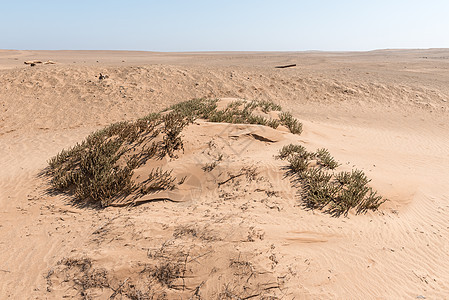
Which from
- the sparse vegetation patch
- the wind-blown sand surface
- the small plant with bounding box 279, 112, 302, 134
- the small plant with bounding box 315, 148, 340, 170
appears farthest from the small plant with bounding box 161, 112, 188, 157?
the small plant with bounding box 279, 112, 302, 134

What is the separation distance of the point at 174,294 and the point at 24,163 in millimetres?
7092

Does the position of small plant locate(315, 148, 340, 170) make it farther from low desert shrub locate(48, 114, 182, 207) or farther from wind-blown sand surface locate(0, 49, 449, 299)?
low desert shrub locate(48, 114, 182, 207)

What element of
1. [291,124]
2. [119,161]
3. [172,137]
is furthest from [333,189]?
[119,161]

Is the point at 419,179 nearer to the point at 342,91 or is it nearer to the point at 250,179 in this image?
the point at 250,179

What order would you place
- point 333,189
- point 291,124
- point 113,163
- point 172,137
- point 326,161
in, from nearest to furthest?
point 333,189
point 326,161
point 113,163
point 172,137
point 291,124

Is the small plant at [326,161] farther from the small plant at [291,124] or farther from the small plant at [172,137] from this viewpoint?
the small plant at [172,137]

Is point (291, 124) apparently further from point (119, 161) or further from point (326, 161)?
point (119, 161)

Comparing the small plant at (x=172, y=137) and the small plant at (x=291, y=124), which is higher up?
the small plant at (x=172, y=137)

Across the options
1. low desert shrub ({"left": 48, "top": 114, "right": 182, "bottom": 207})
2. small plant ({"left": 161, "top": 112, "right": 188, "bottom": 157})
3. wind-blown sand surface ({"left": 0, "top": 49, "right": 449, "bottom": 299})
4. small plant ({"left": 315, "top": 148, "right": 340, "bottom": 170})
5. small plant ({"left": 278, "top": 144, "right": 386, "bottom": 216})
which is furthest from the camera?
small plant ({"left": 161, "top": 112, "right": 188, "bottom": 157})

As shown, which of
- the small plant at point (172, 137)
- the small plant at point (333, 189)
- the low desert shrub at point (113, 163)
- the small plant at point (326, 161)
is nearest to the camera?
the small plant at point (333, 189)

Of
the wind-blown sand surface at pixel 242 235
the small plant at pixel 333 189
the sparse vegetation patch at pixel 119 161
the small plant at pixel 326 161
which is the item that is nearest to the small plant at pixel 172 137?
the sparse vegetation patch at pixel 119 161

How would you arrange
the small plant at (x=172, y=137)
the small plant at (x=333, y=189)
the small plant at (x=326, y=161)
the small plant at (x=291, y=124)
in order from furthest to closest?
the small plant at (x=291, y=124)
the small plant at (x=172, y=137)
the small plant at (x=326, y=161)
the small plant at (x=333, y=189)

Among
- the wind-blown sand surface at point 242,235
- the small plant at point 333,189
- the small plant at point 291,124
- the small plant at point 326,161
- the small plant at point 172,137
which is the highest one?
the small plant at point 172,137

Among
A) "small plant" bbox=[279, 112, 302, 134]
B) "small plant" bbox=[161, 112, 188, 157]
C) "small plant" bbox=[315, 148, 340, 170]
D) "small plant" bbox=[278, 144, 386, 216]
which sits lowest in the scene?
"small plant" bbox=[278, 144, 386, 216]
